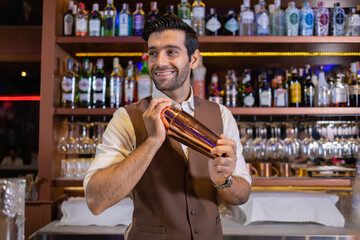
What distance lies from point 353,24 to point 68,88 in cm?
185

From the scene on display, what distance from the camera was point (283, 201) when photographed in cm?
205

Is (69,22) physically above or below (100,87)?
above

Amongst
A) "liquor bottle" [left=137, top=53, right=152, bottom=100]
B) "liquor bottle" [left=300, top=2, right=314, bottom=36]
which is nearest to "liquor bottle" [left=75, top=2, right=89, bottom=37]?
"liquor bottle" [left=137, top=53, right=152, bottom=100]

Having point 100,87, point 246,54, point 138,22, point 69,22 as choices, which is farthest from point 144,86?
point 246,54

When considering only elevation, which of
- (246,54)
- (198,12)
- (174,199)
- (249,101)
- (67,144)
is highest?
(198,12)

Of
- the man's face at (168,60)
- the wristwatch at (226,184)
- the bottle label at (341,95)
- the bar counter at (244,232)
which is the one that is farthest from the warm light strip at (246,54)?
the wristwatch at (226,184)

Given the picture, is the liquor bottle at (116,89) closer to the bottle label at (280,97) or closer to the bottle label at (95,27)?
the bottle label at (95,27)

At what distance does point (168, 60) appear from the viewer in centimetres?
118

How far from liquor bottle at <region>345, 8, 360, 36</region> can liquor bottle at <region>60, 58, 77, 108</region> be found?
1792 millimetres

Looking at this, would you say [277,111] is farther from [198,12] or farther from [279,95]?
[198,12]

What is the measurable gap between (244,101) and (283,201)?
67 cm

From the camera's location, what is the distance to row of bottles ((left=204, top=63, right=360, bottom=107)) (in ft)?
7.41

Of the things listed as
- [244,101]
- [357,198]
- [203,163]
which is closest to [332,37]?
[244,101]

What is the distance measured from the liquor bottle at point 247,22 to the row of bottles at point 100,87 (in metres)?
0.66
